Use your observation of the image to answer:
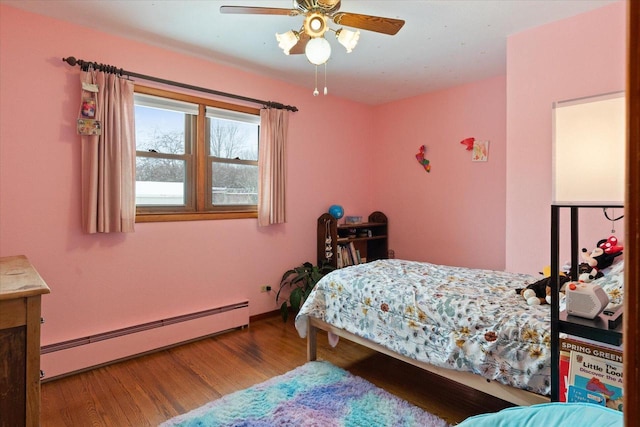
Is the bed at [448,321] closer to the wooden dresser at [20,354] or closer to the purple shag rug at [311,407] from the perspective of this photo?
the purple shag rug at [311,407]

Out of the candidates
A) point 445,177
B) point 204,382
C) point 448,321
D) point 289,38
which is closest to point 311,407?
point 204,382

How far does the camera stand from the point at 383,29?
6.43 feet

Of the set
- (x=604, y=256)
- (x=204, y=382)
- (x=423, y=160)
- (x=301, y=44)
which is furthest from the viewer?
(x=423, y=160)

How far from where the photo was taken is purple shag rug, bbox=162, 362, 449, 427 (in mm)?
1875

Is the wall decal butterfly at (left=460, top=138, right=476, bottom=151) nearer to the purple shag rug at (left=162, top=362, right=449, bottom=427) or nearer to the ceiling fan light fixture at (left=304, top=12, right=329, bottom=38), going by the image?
the ceiling fan light fixture at (left=304, top=12, right=329, bottom=38)

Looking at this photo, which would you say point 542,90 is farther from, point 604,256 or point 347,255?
point 347,255

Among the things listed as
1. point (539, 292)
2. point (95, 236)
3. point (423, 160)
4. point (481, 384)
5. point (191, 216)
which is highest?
point (423, 160)

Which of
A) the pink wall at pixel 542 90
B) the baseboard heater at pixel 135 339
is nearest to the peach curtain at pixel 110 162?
the baseboard heater at pixel 135 339

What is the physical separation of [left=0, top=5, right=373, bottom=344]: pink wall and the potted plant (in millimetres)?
123

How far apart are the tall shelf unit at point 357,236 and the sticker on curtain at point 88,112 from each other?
91.9 inches

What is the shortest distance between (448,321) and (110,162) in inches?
100

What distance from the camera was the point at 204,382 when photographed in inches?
92.0

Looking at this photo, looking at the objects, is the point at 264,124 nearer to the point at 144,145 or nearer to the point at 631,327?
the point at 144,145

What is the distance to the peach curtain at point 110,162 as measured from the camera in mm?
2457
